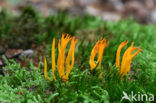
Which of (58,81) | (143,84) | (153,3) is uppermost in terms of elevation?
(153,3)

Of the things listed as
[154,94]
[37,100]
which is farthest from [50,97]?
[154,94]

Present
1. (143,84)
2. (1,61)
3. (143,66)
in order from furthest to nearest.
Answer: (1,61) < (143,66) < (143,84)

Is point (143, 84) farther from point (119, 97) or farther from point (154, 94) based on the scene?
point (119, 97)

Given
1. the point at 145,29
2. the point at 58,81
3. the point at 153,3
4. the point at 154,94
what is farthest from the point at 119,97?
the point at 153,3

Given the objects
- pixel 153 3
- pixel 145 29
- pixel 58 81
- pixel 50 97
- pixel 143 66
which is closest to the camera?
pixel 50 97

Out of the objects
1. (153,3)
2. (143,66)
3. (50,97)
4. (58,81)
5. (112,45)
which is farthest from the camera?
(153,3)

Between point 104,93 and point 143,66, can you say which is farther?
point 143,66

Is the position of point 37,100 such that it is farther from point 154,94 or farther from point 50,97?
point 154,94

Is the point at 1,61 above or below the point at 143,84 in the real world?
above

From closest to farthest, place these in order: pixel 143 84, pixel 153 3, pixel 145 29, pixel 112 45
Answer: pixel 143 84 → pixel 112 45 → pixel 145 29 → pixel 153 3
